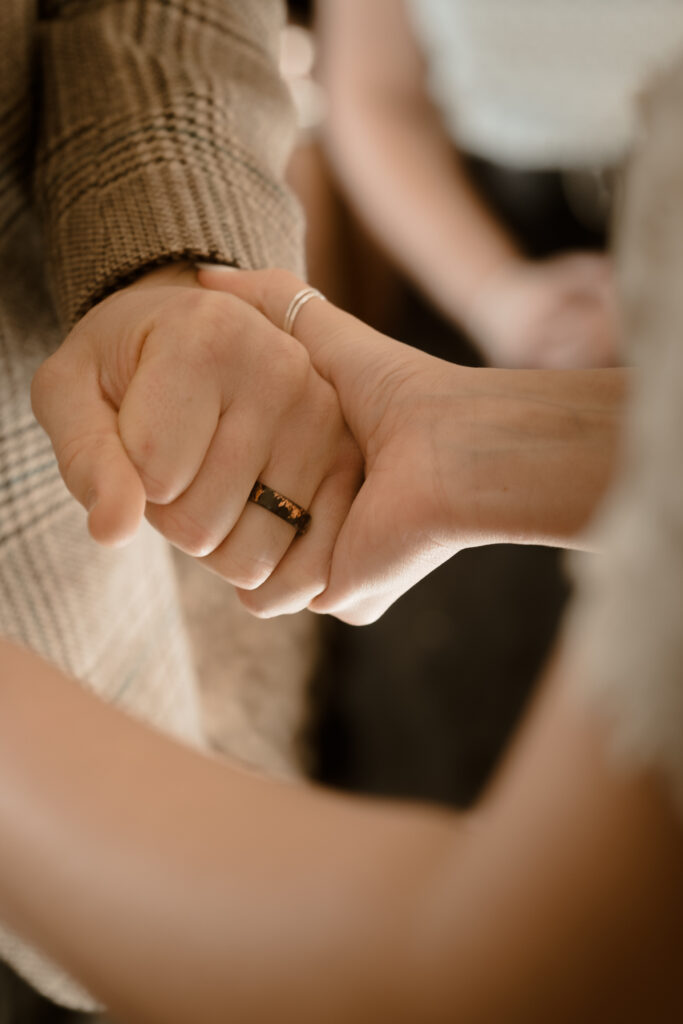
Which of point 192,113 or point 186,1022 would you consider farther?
point 192,113

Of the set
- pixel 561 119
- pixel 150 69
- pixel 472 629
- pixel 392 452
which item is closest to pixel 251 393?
pixel 392 452

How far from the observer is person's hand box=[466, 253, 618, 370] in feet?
2.43

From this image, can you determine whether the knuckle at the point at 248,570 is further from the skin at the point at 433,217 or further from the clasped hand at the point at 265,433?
the skin at the point at 433,217

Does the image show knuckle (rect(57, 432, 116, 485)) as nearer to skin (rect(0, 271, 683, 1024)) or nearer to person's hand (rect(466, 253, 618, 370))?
skin (rect(0, 271, 683, 1024))

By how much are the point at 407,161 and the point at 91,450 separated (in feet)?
2.25

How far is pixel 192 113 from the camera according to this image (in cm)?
36

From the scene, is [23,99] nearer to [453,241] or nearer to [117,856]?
[117,856]

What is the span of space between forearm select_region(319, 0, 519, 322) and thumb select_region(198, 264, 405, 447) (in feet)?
1.58

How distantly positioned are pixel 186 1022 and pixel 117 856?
1.7 inches

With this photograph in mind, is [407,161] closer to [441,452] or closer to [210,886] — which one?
[441,452]

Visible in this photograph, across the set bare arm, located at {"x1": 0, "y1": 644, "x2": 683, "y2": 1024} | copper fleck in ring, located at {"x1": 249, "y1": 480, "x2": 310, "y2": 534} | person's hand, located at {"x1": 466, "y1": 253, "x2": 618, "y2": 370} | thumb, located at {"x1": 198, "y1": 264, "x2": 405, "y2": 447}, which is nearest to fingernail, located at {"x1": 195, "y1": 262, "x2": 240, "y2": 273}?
thumb, located at {"x1": 198, "y1": 264, "x2": 405, "y2": 447}

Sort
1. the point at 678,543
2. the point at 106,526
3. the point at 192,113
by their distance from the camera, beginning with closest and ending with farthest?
the point at 678,543, the point at 106,526, the point at 192,113

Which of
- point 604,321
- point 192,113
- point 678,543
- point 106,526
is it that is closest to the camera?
point 678,543

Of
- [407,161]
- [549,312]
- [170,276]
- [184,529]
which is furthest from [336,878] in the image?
[407,161]
